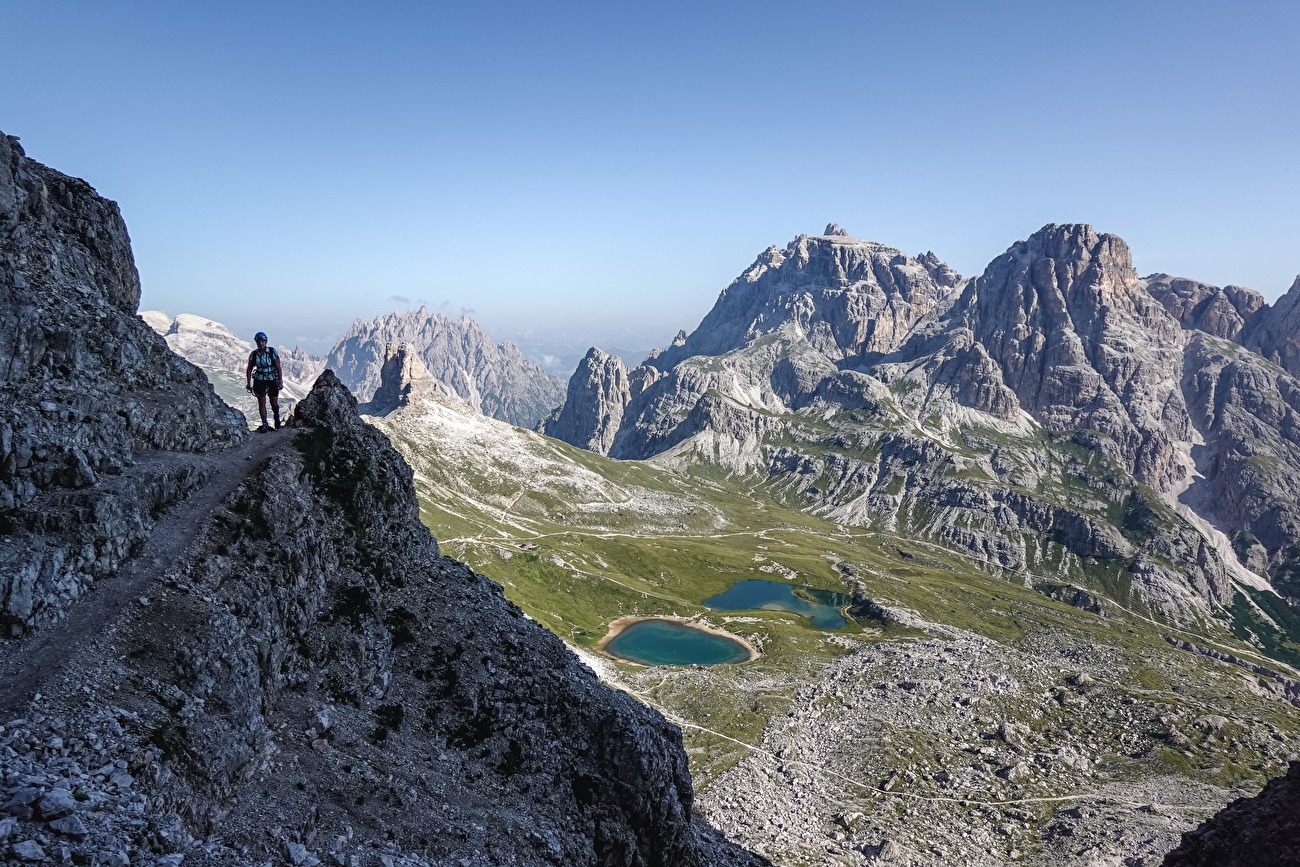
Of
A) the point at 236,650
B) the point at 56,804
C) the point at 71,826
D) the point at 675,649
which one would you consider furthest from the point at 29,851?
the point at 675,649

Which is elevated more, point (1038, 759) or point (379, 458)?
point (379, 458)

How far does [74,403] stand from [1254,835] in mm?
102478

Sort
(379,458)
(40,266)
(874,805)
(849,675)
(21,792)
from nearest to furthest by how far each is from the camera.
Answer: (21,792), (40,266), (379,458), (874,805), (849,675)

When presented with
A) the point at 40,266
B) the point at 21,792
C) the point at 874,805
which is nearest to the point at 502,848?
the point at 21,792

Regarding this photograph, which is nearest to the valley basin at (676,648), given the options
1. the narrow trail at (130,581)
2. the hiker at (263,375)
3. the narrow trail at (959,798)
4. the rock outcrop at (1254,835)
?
the narrow trail at (959,798)

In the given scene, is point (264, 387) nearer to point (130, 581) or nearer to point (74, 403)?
point (74, 403)

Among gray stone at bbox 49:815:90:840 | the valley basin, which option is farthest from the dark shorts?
the valley basin

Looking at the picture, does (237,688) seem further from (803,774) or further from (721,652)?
(721,652)

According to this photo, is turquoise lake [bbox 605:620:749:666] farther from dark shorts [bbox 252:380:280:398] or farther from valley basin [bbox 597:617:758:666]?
dark shorts [bbox 252:380:280:398]

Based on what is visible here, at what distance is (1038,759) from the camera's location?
12019 cm

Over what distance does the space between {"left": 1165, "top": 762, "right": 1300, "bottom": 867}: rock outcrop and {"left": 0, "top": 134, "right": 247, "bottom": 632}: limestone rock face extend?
9559 cm

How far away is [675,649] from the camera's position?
608 feet

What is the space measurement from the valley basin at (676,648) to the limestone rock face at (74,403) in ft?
484

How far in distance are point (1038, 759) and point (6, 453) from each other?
493 feet
